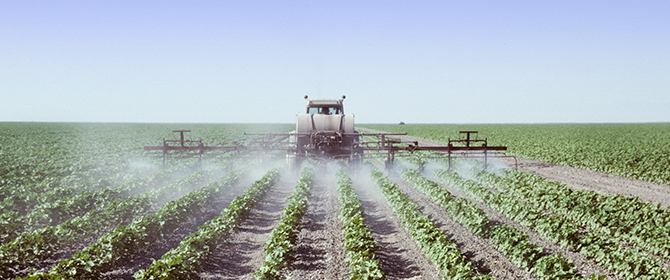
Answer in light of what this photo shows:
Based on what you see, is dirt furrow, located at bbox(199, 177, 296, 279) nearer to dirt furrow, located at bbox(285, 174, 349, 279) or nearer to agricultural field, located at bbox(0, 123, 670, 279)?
agricultural field, located at bbox(0, 123, 670, 279)

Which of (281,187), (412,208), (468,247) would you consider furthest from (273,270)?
(281,187)

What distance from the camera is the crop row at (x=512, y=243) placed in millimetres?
7270

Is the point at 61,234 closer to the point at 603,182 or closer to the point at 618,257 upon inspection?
the point at 618,257

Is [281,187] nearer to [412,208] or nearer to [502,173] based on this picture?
[412,208]

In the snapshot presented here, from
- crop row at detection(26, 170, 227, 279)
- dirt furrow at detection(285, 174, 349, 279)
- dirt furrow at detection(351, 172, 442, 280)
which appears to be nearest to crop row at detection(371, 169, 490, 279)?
dirt furrow at detection(351, 172, 442, 280)

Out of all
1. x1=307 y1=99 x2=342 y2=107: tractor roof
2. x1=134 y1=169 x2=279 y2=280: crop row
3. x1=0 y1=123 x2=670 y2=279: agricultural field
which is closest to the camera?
x1=134 y1=169 x2=279 y2=280: crop row

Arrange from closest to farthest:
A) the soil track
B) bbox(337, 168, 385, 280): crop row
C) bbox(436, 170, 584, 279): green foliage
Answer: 1. bbox(337, 168, 385, 280): crop row
2. bbox(436, 170, 584, 279): green foliage
3. the soil track

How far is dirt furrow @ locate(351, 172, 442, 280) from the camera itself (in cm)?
795

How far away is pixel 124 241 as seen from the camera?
8.67 metres

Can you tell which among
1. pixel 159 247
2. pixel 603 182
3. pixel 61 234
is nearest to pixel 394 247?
pixel 159 247

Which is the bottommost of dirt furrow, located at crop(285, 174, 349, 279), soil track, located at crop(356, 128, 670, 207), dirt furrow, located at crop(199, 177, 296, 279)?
dirt furrow, located at crop(199, 177, 296, 279)

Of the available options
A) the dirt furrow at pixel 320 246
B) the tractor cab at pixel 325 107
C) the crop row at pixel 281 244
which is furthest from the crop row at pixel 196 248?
the tractor cab at pixel 325 107

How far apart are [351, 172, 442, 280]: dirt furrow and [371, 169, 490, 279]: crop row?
0.49 ft

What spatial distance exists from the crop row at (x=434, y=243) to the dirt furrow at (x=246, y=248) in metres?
3.19
